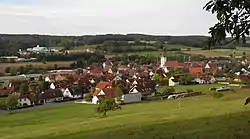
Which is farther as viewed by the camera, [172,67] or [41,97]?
[172,67]

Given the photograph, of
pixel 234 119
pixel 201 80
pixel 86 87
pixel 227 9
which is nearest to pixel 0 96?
pixel 86 87

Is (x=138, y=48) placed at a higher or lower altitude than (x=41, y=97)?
higher

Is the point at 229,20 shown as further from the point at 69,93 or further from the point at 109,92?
the point at 69,93

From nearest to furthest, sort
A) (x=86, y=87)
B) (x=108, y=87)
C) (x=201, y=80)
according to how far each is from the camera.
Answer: (x=108, y=87) → (x=86, y=87) → (x=201, y=80)

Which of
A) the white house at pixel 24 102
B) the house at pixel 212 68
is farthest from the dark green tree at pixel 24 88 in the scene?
the house at pixel 212 68

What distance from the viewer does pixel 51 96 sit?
7275 cm

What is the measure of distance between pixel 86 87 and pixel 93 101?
17735 mm

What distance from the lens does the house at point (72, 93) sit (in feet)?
254

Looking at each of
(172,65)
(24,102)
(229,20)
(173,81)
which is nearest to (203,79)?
(173,81)

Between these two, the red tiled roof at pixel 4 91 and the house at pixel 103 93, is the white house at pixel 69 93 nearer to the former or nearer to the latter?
the house at pixel 103 93

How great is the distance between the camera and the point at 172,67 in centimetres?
12769

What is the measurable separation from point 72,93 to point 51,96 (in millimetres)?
6102

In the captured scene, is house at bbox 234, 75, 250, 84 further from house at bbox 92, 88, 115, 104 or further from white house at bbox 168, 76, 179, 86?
house at bbox 92, 88, 115, 104

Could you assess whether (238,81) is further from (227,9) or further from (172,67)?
(227,9)
